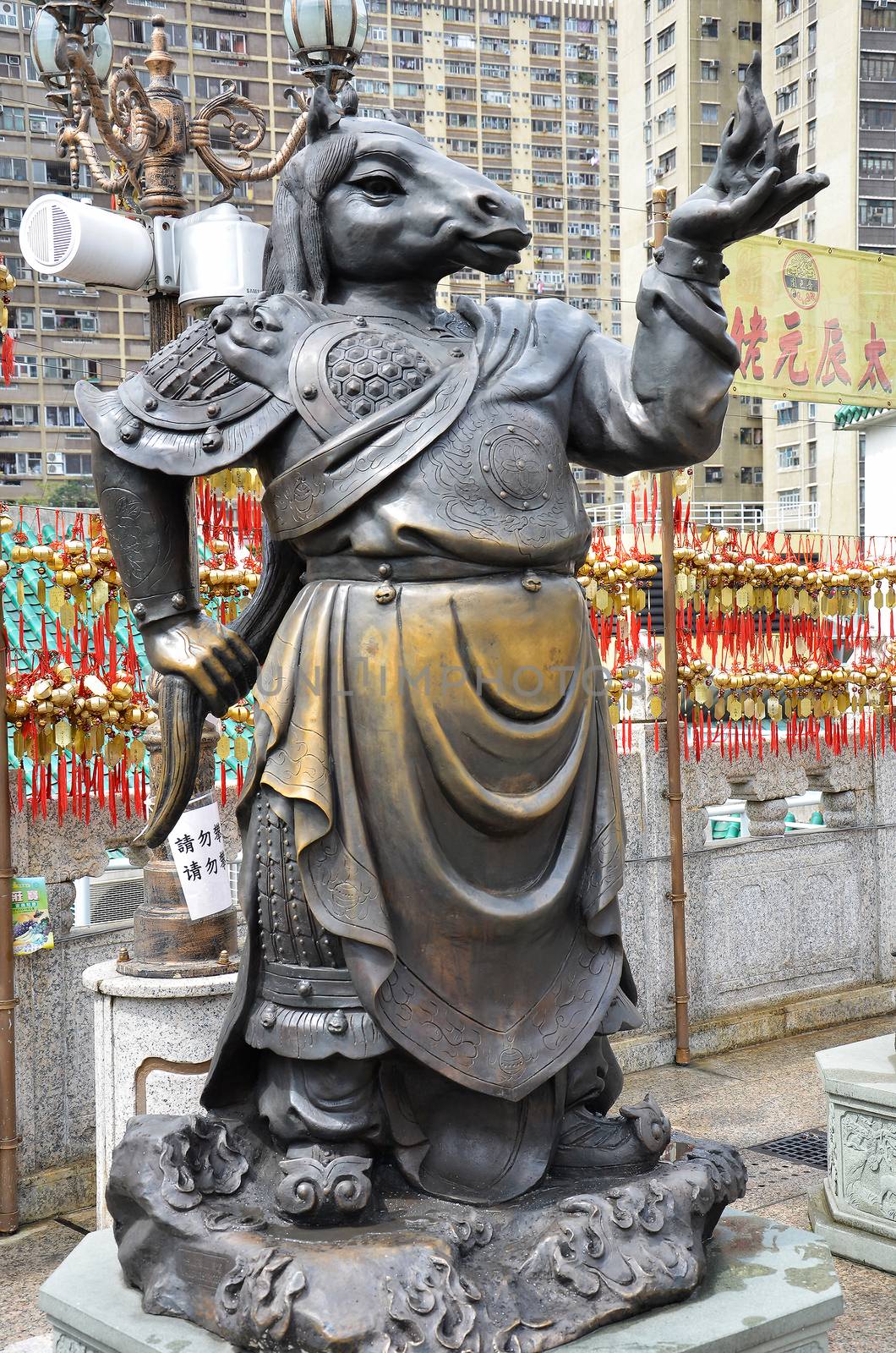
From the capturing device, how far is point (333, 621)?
2604 mm

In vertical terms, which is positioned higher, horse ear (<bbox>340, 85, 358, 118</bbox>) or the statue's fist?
horse ear (<bbox>340, 85, 358, 118</bbox>)

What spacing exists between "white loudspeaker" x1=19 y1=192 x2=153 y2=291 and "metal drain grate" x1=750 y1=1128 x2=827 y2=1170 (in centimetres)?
403

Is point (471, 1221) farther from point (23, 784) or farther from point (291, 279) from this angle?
point (23, 784)

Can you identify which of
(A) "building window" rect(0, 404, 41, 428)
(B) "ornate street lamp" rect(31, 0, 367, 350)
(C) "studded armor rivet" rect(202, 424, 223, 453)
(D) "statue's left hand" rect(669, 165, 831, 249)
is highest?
(A) "building window" rect(0, 404, 41, 428)

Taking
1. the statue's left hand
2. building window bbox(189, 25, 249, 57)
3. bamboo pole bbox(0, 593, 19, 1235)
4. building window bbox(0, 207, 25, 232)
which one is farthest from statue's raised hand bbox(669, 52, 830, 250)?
building window bbox(189, 25, 249, 57)

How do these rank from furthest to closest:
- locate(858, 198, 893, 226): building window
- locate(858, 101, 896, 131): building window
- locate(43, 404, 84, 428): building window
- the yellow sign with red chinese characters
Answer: locate(43, 404, 84, 428): building window < locate(858, 101, 896, 131): building window < locate(858, 198, 893, 226): building window < the yellow sign with red chinese characters

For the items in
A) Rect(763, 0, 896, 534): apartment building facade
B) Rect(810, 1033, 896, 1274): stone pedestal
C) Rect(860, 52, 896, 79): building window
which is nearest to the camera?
Rect(810, 1033, 896, 1274): stone pedestal

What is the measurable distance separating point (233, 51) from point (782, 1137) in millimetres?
41719

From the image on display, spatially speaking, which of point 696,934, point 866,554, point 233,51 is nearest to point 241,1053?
point 696,934

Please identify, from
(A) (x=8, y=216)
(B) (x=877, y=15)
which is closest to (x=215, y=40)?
(A) (x=8, y=216)

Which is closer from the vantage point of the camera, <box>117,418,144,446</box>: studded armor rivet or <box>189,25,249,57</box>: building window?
<box>117,418,144,446</box>: studded armor rivet

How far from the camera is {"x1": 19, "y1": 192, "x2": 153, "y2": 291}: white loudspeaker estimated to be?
14.7 ft

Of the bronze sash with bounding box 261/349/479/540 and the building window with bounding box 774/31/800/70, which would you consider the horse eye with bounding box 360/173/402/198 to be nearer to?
the bronze sash with bounding box 261/349/479/540

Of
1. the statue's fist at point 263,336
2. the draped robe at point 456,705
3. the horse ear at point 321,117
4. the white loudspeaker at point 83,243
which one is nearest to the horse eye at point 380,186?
the horse ear at point 321,117
